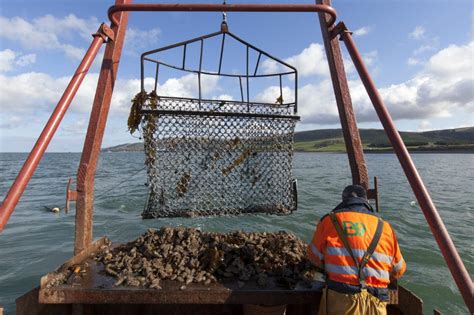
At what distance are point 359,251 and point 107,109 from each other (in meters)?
3.46

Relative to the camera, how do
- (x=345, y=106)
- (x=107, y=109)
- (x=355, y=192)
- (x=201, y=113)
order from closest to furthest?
(x=355, y=192) < (x=107, y=109) < (x=345, y=106) < (x=201, y=113)

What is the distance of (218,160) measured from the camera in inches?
210

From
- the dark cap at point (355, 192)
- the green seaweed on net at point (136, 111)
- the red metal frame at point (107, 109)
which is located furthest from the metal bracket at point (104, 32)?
the dark cap at point (355, 192)

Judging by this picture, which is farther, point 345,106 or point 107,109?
point 345,106

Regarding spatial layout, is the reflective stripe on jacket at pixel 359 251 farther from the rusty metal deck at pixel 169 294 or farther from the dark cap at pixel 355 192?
the rusty metal deck at pixel 169 294

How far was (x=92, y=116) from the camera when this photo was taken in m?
3.95

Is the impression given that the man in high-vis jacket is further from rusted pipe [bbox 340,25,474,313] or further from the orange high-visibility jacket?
rusted pipe [bbox 340,25,474,313]

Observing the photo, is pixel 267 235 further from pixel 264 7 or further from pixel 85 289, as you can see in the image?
pixel 264 7

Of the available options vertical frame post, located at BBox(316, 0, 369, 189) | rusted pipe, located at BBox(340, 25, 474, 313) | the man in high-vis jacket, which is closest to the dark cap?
the man in high-vis jacket

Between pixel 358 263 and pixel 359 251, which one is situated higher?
pixel 359 251

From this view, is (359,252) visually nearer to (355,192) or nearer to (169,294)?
(355,192)

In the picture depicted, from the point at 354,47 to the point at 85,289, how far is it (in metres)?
4.05

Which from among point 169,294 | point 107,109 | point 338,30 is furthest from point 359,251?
point 107,109

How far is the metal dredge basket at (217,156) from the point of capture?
483 centimetres
